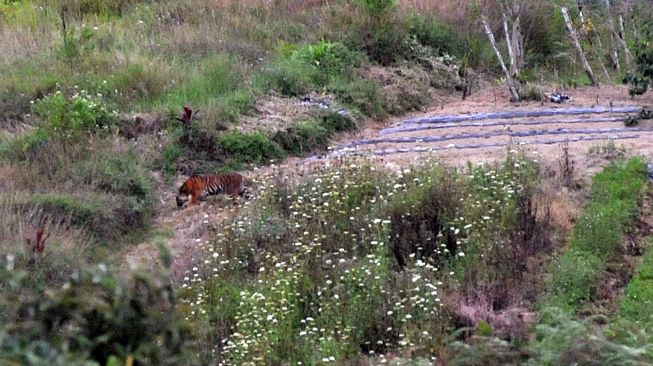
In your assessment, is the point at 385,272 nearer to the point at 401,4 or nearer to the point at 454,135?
the point at 454,135

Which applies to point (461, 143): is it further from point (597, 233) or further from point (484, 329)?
point (484, 329)

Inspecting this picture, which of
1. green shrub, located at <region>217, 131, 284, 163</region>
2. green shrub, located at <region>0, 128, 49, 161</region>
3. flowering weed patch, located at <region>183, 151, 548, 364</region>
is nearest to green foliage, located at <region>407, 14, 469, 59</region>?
green shrub, located at <region>217, 131, 284, 163</region>

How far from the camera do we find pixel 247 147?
11219 mm

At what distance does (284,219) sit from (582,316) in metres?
2.88

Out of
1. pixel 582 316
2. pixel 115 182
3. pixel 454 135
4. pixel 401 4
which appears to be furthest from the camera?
pixel 401 4

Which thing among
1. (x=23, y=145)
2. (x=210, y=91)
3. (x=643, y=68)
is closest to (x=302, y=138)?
(x=210, y=91)

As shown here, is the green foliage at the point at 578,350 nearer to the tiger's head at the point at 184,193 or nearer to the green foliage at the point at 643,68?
the tiger's head at the point at 184,193

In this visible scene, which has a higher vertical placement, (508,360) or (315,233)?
(508,360)

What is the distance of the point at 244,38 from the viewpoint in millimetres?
14602

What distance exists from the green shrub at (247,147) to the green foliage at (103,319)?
26.2 ft

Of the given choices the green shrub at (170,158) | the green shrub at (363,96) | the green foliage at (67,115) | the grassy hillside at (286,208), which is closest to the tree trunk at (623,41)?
the grassy hillside at (286,208)

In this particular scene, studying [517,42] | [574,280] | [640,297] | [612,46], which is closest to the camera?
[640,297]

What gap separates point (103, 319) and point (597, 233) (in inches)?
230

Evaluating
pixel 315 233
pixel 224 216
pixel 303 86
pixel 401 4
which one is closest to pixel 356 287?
pixel 315 233
